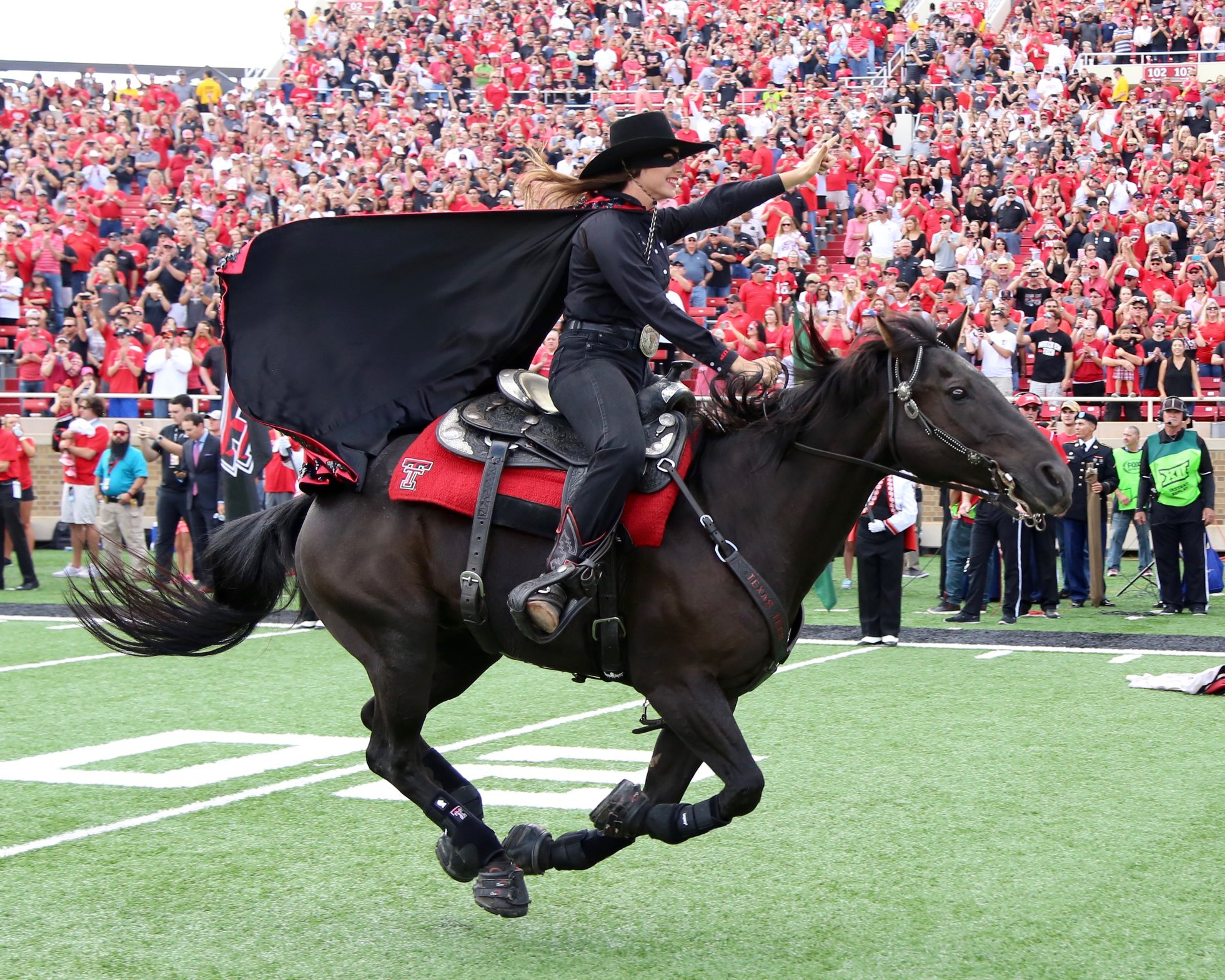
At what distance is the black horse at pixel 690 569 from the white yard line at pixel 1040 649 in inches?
308

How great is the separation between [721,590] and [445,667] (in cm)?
145

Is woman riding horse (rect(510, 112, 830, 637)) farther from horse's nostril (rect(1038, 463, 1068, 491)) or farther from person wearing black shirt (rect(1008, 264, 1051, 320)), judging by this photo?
person wearing black shirt (rect(1008, 264, 1051, 320))

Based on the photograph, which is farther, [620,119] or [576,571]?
[620,119]

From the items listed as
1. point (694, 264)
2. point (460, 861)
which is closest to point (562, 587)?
point (460, 861)

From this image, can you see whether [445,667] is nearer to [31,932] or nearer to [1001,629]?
[31,932]

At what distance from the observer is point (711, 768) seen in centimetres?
493

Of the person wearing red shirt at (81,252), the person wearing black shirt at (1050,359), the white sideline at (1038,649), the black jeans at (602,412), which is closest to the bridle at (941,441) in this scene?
the black jeans at (602,412)

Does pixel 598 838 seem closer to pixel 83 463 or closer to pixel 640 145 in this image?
pixel 640 145

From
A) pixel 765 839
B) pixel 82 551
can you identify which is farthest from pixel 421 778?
pixel 82 551

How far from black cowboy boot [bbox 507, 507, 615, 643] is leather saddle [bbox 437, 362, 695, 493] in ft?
1.03

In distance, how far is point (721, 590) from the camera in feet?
16.5

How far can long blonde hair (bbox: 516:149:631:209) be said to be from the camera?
18.2ft

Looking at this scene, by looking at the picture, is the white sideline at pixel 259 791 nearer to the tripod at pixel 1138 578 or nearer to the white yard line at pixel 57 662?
the white yard line at pixel 57 662

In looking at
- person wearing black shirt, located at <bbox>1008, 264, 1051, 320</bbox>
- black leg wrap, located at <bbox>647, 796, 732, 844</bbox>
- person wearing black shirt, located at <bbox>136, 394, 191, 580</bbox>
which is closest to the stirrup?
black leg wrap, located at <bbox>647, 796, 732, 844</bbox>
